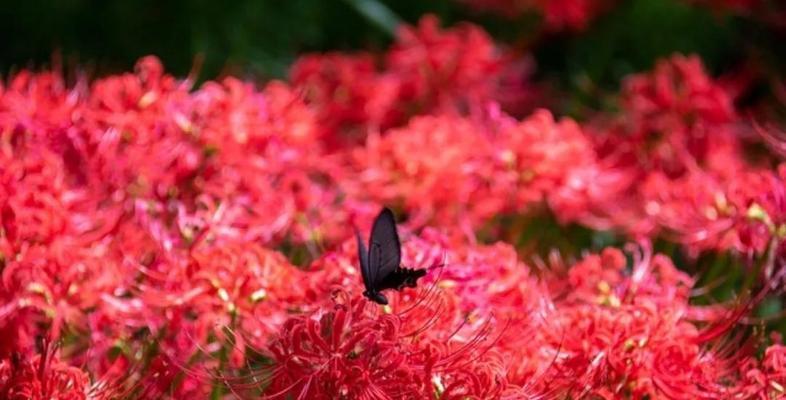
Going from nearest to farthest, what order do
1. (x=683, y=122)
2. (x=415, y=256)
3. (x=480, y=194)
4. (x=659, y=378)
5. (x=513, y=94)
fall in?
(x=659, y=378), (x=415, y=256), (x=480, y=194), (x=683, y=122), (x=513, y=94)

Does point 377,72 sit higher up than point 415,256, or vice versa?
point 415,256

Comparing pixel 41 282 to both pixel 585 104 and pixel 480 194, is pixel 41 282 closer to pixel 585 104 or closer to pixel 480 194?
pixel 480 194

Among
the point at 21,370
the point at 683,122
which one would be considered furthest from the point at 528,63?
the point at 21,370

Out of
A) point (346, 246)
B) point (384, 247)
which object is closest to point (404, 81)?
point (346, 246)

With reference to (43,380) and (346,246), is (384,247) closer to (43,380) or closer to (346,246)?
(346,246)

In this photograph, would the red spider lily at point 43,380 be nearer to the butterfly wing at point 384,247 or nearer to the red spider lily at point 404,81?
the butterfly wing at point 384,247
